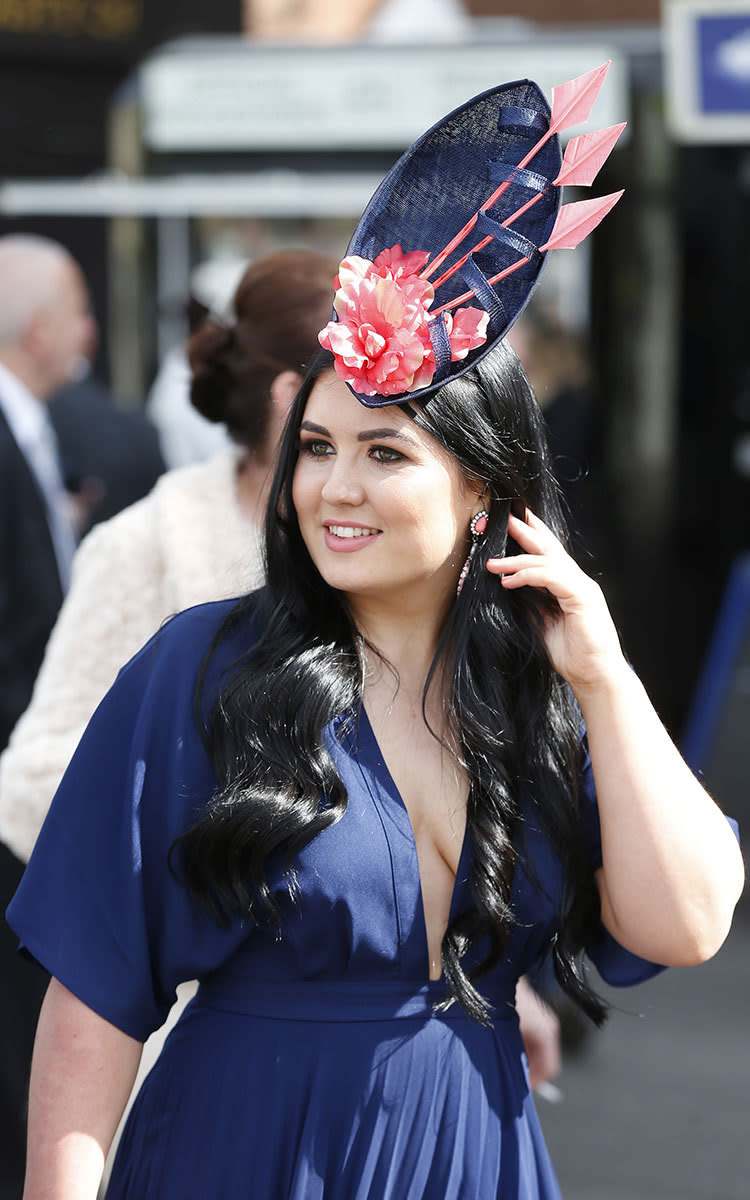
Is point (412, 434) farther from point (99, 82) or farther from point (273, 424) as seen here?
point (99, 82)

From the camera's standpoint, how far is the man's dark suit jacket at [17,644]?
3.30 meters

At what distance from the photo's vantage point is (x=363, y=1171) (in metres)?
1.81

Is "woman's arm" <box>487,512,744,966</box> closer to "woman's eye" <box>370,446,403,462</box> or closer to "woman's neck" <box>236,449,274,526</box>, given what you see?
"woman's eye" <box>370,446,403,462</box>

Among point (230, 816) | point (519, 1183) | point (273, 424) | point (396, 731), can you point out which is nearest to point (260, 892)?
point (230, 816)

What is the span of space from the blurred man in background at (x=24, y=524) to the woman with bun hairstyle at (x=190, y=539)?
52 cm

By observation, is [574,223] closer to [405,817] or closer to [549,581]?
[549,581]

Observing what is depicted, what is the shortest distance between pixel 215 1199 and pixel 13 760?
2.84 ft

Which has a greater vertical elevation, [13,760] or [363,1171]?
[13,760]

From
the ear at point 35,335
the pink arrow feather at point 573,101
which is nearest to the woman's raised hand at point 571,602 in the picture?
the pink arrow feather at point 573,101

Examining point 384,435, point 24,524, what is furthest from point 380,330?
point 24,524

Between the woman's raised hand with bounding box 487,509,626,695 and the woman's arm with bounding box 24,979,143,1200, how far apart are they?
25.9 inches

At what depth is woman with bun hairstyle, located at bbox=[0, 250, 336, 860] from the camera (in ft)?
A: 8.13

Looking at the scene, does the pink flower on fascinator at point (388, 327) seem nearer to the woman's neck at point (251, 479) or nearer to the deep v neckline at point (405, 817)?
the deep v neckline at point (405, 817)

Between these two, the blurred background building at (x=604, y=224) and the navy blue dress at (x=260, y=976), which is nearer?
the navy blue dress at (x=260, y=976)
